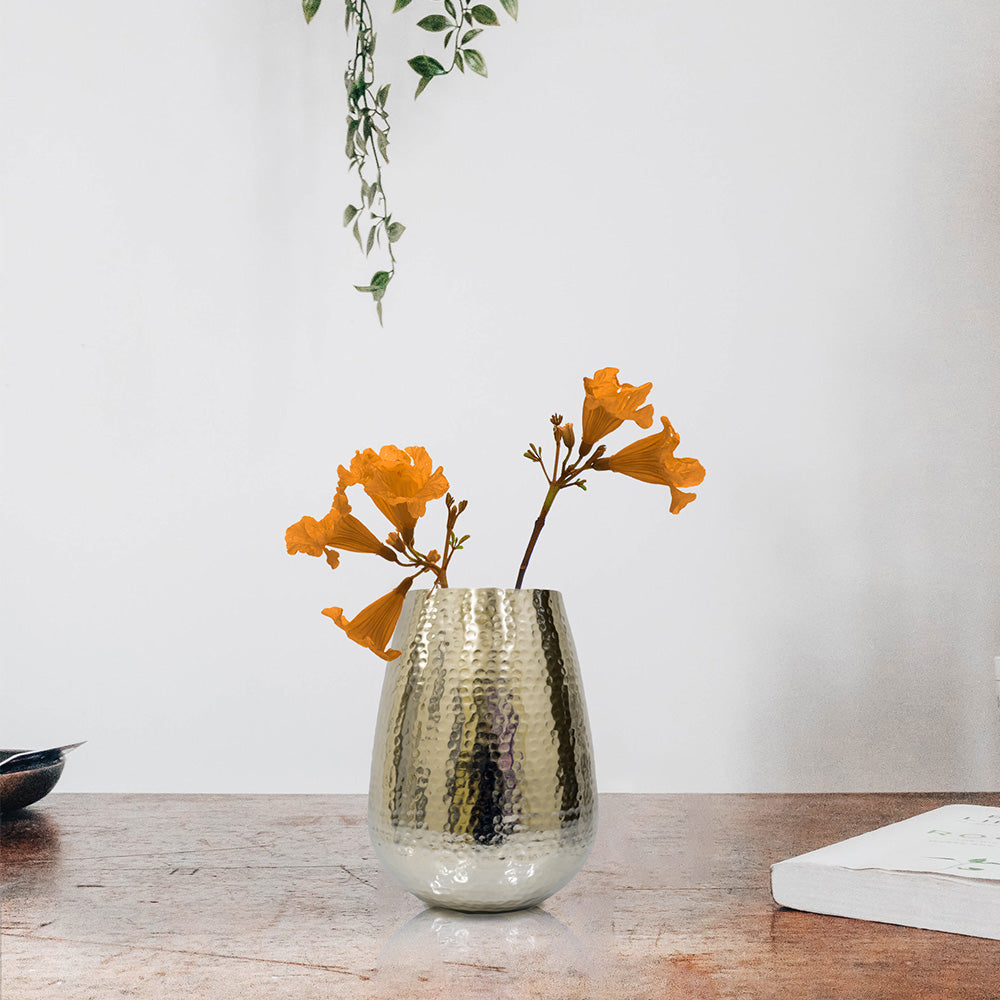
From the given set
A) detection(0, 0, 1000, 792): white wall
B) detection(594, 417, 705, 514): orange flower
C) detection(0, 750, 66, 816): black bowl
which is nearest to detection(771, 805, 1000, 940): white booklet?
detection(594, 417, 705, 514): orange flower

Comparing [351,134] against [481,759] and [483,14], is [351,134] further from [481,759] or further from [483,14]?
[481,759]

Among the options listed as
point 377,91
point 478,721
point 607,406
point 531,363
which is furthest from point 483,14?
point 478,721

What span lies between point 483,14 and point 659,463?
2.31ft

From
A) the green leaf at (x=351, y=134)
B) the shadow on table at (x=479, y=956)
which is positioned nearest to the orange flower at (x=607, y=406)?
the shadow on table at (x=479, y=956)

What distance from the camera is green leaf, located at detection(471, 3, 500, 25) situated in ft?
3.58

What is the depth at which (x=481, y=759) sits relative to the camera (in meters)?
0.59

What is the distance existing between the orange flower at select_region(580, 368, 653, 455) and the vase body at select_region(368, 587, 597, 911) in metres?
0.11

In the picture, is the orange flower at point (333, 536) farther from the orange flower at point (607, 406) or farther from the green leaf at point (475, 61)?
the green leaf at point (475, 61)

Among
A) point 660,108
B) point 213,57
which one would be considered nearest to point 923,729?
point 660,108

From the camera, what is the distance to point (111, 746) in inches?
46.8

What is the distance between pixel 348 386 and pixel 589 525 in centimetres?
35

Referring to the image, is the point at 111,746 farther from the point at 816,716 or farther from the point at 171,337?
the point at 816,716

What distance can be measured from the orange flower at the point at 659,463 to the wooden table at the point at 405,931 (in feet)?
0.92

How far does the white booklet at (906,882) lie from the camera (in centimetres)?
59
